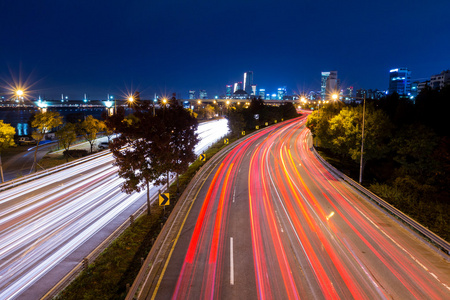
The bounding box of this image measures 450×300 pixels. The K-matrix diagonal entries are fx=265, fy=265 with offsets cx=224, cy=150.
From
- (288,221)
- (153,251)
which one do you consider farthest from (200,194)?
(153,251)

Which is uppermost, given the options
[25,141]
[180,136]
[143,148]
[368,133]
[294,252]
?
[368,133]

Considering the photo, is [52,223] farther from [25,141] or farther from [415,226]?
[25,141]

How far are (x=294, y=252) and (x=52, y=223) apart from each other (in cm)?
1445

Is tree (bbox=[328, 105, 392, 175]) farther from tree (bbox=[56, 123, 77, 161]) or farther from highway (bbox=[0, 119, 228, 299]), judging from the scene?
tree (bbox=[56, 123, 77, 161])

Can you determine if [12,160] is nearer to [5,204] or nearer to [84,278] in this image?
[5,204]

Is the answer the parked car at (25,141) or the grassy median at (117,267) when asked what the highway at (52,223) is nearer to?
the grassy median at (117,267)

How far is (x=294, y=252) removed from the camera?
13.0 metres

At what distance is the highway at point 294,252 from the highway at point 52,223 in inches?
185

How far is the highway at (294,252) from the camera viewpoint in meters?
10.3

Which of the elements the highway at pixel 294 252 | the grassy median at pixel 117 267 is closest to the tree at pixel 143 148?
the grassy median at pixel 117 267

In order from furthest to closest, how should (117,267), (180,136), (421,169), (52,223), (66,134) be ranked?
(66,134) → (421,169) → (180,136) → (52,223) → (117,267)

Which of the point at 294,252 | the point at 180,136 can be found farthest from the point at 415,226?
the point at 180,136

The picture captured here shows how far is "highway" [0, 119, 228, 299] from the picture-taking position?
11641mm

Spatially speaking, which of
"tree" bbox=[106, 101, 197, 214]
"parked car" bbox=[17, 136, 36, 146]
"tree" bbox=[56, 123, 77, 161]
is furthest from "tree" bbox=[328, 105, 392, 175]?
"parked car" bbox=[17, 136, 36, 146]
